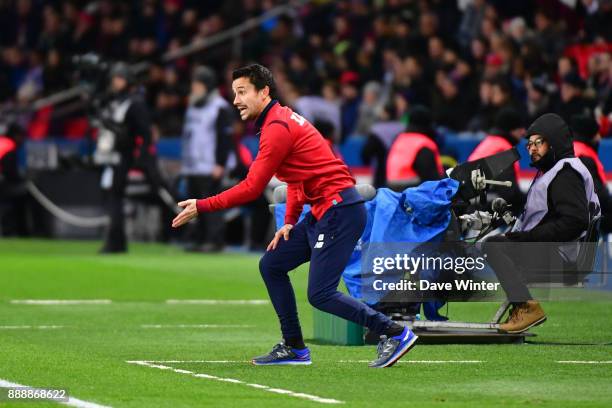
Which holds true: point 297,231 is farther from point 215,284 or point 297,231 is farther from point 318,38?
point 318,38

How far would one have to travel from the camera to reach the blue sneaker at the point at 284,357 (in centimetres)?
1107

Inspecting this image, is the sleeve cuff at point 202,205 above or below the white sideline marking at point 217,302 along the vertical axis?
above

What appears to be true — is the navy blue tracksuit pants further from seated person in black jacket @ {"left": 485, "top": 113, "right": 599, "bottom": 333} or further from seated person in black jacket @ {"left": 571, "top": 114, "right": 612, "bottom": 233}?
seated person in black jacket @ {"left": 571, "top": 114, "right": 612, "bottom": 233}

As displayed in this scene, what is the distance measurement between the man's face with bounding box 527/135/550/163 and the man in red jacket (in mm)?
2394

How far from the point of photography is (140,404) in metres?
9.05

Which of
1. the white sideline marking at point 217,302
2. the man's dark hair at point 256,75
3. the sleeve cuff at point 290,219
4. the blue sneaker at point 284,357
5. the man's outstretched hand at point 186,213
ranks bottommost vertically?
the white sideline marking at point 217,302

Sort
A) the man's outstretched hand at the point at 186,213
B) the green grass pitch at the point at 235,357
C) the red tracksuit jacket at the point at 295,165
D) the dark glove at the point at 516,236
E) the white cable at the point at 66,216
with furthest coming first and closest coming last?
the white cable at the point at 66,216 < the dark glove at the point at 516,236 < the red tracksuit jacket at the point at 295,165 < the man's outstretched hand at the point at 186,213 < the green grass pitch at the point at 235,357

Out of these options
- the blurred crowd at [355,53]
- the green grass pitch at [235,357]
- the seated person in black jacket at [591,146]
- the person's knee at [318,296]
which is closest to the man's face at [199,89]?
the blurred crowd at [355,53]

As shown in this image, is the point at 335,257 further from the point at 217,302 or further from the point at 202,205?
the point at 217,302

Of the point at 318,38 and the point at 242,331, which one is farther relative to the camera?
the point at 318,38

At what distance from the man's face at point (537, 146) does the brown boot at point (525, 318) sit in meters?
1.15

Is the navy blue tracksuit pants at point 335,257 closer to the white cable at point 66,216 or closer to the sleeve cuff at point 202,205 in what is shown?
the sleeve cuff at point 202,205

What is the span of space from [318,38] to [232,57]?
10.4 ft

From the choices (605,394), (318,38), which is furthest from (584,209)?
(318,38)
